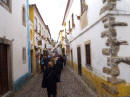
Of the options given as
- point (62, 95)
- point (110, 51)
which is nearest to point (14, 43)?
point (62, 95)

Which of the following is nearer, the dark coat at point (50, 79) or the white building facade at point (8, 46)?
the dark coat at point (50, 79)

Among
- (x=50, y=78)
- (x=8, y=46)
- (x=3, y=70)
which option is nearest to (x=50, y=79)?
(x=50, y=78)

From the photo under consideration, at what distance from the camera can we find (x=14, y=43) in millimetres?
6555

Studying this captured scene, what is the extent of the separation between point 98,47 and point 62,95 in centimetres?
265

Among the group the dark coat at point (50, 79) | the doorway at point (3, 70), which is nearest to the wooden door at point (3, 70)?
the doorway at point (3, 70)

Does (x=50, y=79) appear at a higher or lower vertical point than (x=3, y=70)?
lower

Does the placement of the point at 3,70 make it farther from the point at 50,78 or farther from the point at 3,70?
the point at 50,78

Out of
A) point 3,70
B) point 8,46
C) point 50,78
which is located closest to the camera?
point 50,78

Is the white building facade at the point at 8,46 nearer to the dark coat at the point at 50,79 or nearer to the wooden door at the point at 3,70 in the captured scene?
the wooden door at the point at 3,70

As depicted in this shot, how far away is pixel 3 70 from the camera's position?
5461mm

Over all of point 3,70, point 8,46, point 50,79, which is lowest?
point 50,79

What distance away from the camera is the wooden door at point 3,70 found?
5.27 meters

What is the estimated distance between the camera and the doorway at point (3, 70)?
5277 millimetres

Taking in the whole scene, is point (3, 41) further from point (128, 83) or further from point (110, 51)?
point (128, 83)
